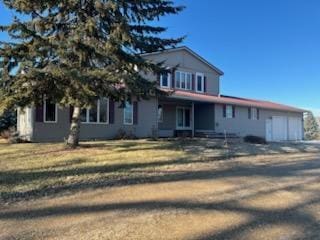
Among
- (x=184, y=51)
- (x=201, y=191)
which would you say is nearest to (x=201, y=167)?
(x=201, y=191)

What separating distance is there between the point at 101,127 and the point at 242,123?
1337 cm

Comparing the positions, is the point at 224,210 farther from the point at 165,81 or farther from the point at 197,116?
the point at 197,116

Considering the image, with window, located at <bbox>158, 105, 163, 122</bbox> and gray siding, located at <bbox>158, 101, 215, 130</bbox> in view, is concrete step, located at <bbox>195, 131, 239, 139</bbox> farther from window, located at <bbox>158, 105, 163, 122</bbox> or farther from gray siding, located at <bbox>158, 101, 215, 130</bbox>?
window, located at <bbox>158, 105, 163, 122</bbox>

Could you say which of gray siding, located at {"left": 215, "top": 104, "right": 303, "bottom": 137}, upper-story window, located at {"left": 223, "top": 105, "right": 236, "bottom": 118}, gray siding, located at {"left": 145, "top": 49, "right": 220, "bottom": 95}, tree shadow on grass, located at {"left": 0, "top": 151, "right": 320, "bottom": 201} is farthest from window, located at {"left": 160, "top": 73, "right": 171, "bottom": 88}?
tree shadow on grass, located at {"left": 0, "top": 151, "right": 320, "bottom": 201}

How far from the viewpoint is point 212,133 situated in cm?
2827

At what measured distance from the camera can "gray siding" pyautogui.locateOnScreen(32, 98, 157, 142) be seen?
20625 millimetres

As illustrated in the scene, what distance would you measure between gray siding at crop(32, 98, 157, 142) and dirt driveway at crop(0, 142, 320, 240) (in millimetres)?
11657

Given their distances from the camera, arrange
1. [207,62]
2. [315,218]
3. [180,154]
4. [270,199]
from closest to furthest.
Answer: [315,218] < [270,199] < [180,154] < [207,62]

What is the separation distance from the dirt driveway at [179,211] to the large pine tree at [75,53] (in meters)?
5.12

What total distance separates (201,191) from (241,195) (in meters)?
0.87

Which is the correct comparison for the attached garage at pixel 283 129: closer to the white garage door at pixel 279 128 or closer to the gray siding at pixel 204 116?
the white garage door at pixel 279 128

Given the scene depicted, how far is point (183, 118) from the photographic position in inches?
1195

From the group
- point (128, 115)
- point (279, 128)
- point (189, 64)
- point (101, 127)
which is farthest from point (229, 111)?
point (101, 127)

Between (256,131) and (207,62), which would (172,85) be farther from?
(256,131)
